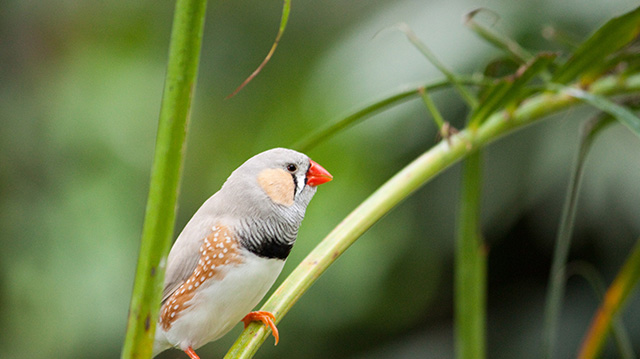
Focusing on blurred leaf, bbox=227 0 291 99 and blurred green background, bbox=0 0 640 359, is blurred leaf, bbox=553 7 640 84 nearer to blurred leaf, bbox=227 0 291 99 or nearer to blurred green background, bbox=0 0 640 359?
blurred leaf, bbox=227 0 291 99

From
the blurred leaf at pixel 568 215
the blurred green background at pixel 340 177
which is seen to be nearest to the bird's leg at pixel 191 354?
the blurred leaf at pixel 568 215

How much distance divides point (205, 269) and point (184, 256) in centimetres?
2

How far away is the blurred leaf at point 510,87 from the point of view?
24.2 inches

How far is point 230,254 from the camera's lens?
457mm

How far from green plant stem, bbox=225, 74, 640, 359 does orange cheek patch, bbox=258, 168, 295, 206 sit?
0.06m

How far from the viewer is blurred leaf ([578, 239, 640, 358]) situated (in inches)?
31.6

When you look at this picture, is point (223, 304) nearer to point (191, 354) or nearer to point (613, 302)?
point (191, 354)

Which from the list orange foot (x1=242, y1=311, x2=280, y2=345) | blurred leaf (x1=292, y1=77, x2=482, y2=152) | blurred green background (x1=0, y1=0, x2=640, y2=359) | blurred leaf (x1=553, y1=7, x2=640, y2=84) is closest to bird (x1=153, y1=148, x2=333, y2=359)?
orange foot (x1=242, y1=311, x2=280, y2=345)

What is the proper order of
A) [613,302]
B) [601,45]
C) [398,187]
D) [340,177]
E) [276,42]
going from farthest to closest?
[340,177]
[613,302]
[601,45]
[398,187]
[276,42]

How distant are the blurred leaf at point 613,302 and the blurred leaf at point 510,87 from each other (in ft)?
1.02

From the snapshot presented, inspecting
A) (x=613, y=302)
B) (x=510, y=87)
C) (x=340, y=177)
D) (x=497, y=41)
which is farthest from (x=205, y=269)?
(x=340, y=177)

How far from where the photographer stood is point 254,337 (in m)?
0.42

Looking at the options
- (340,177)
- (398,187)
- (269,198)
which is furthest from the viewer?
(340,177)

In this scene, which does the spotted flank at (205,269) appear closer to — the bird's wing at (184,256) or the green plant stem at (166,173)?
the bird's wing at (184,256)
